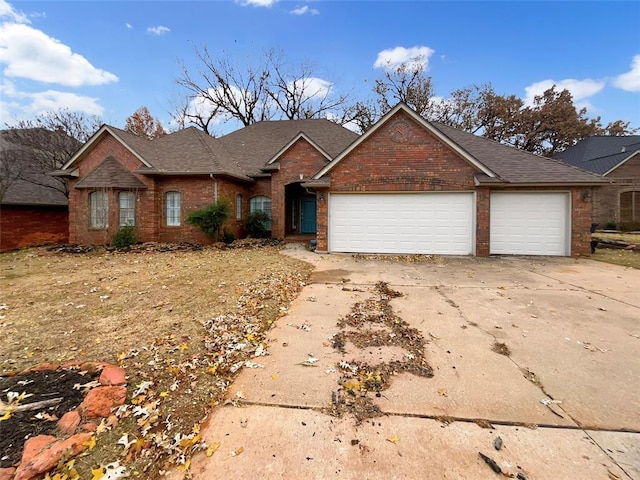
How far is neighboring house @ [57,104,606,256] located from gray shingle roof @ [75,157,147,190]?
1.7 inches

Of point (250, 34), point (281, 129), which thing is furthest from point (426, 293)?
point (250, 34)

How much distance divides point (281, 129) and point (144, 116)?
15.2m

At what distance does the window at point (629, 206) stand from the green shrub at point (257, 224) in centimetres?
2436

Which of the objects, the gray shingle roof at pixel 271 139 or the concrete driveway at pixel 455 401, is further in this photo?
the gray shingle roof at pixel 271 139

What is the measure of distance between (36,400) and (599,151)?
3493 centimetres

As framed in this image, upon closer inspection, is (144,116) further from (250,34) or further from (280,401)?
(280,401)

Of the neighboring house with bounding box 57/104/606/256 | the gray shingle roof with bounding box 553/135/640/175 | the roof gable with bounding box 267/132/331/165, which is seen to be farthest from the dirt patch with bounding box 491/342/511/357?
the gray shingle roof with bounding box 553/135/640/175

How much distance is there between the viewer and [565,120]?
2836cm

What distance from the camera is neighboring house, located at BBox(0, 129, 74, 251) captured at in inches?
552

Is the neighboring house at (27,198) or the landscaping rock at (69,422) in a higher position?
the neighboring house at (27,198)

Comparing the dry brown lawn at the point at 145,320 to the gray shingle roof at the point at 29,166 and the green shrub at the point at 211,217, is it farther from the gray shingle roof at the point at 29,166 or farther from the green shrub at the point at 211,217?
the gray shingle roof at the point at 29,166

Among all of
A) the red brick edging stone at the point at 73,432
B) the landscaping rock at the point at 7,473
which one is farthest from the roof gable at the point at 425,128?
the landscaping rock at the point at 7,473

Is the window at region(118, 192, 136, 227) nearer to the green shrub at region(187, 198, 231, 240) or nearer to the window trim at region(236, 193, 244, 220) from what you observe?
the green shrub at region(187, 198, 231, 240)

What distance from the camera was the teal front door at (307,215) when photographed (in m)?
17.2
